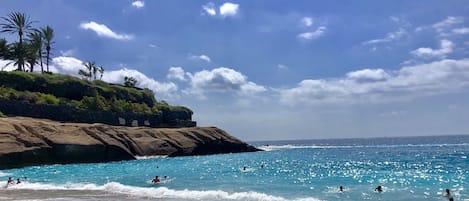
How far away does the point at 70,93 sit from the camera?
84.3 m

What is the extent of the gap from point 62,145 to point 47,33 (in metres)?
50.9

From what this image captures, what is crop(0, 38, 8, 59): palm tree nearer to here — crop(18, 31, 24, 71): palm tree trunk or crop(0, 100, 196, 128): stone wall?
crop(18, 31, 24, 71): palm tree trunk

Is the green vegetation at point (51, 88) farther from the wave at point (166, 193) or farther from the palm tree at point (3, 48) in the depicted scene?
the wave at point (166, 193)

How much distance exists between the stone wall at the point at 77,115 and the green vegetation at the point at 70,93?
1462mm

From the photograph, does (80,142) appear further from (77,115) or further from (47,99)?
(47,99)

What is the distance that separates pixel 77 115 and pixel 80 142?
15053 millimetres

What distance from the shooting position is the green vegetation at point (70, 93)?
244 feet

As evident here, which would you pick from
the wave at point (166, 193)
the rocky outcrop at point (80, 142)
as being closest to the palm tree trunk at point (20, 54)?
the rocky outcrop at point (80, 142)

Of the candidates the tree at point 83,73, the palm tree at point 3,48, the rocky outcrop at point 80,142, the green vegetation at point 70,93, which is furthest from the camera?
the tree at point 83,73

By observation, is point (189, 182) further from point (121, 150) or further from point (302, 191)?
point (121, 150)

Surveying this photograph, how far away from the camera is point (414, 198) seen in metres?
26.9

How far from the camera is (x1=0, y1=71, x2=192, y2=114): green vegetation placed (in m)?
74.3

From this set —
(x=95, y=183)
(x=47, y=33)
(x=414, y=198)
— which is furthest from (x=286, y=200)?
(x=47, y=33)

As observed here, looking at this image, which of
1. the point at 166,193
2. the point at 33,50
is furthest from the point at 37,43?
the point at 166,193
